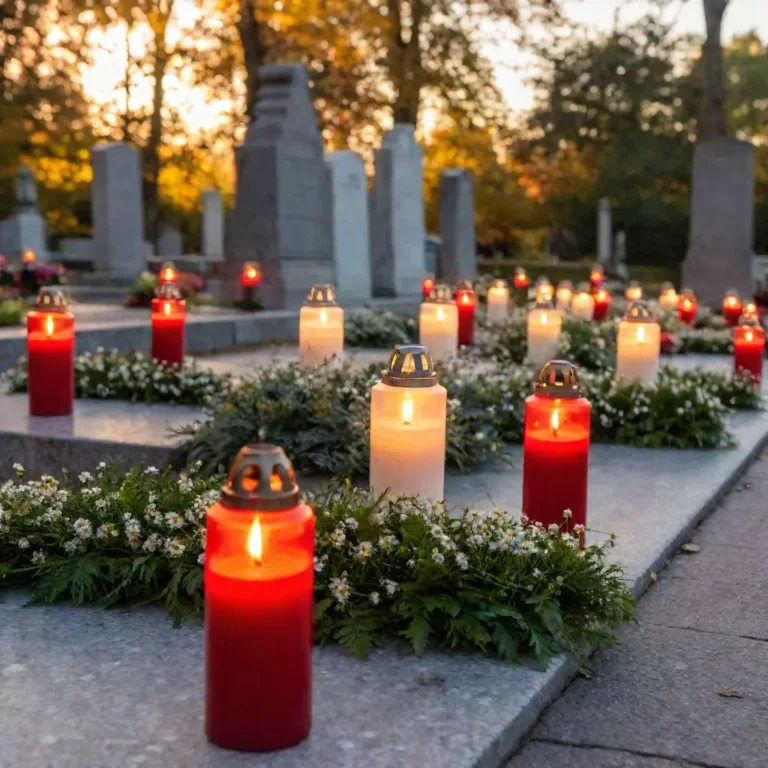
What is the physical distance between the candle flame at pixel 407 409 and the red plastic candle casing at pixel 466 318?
6.97 metres

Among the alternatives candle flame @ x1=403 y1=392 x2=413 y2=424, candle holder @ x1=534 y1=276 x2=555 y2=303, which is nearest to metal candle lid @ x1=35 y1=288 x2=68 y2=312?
candle flame @ x1=403 y1=392 x2=413 y2=424

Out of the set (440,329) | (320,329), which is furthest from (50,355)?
(440,329)

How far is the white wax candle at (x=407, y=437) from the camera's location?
4.20 m

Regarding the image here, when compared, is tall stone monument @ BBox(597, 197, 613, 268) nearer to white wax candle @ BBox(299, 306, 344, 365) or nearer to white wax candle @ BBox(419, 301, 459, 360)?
white wax candle @ BBox(419, 301, 459, 360)

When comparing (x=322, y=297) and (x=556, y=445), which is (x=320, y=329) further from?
(x=556, y=445)

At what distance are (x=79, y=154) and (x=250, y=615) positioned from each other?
36.9 m

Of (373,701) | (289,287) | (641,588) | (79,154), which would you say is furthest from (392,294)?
(79,154)

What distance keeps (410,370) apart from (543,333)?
17.6 feet

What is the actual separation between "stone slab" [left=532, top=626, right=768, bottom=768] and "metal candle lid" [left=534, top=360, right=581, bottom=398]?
90 centimetres

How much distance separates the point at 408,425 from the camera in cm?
422

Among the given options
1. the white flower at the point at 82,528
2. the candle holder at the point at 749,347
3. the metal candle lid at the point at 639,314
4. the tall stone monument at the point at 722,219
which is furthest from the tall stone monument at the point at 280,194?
the white flower at the point at 82,528

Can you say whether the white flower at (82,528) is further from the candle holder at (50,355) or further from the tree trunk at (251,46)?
the tree trunk at (251,46)

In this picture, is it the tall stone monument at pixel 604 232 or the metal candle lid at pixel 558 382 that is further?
the tall stone monument at pixel 604 232

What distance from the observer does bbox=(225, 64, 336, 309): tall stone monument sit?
47.3 feet
